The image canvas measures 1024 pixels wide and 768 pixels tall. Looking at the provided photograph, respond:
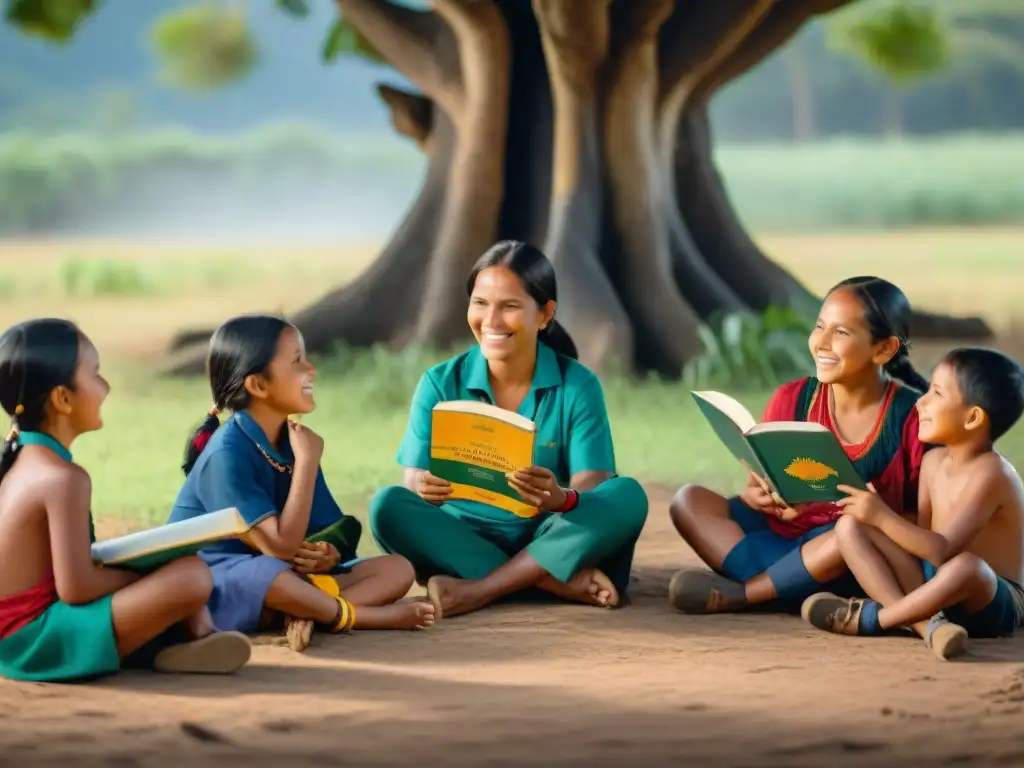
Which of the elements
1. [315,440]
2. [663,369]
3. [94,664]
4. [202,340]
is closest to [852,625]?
[315,440]

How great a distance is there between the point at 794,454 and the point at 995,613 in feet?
2.22

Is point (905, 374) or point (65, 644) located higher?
point (905, 374)

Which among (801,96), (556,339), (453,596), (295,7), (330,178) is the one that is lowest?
(453,596)

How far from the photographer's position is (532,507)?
4.89 m

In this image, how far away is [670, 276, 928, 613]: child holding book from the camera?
4867mm

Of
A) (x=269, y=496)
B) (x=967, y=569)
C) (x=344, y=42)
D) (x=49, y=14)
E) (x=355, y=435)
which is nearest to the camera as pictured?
(x=967, y=569)

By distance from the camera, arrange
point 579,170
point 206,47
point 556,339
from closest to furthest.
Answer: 1. point 556,339
2. point 579,170
3. point 206,47

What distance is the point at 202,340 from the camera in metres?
12.3

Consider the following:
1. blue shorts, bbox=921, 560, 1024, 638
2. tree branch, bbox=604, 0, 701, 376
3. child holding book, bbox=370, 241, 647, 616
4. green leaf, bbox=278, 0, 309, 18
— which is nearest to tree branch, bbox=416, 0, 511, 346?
tree branch, bbox=604, 0, 701, 376

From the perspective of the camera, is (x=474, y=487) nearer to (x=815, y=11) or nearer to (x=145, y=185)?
(x=815, y=11)

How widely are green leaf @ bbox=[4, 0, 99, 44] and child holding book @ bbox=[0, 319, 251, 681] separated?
730 centimetres

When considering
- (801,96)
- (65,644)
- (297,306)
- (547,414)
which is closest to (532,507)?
(547,414)

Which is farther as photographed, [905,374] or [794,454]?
[905,374]

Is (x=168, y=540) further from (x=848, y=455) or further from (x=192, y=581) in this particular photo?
(x=848, y=455)
